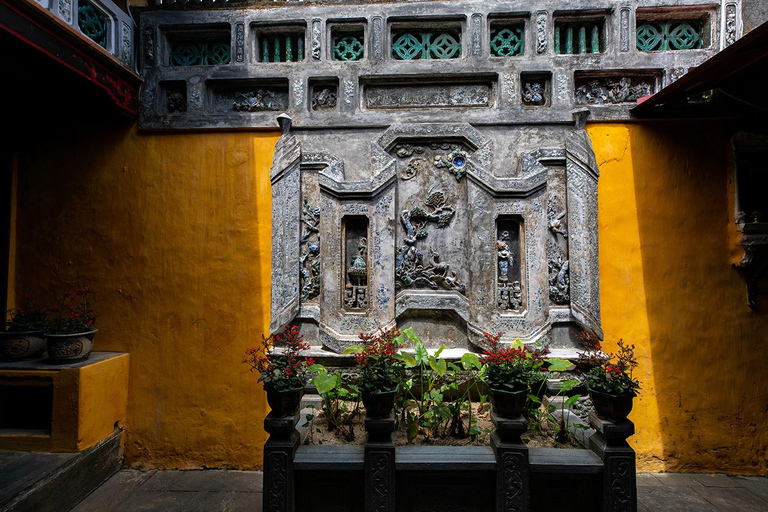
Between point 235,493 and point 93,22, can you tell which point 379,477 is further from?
point 93,22

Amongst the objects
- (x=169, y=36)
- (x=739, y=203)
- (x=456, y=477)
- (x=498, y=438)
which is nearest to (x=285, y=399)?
(x=456, y=477)

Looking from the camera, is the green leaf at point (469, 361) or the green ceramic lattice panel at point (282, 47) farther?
the green ceramic lattice panel at point (282, 47)

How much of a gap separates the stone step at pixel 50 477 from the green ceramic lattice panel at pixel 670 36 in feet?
25.2

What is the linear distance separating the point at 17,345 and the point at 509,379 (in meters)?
4.96

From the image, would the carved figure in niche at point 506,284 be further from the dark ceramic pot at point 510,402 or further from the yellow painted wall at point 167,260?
the yellow painted wall at point 167,260

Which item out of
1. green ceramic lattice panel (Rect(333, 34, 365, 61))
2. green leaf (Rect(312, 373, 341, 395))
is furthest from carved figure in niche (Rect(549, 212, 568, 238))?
green ceramic lattice panel (Rect(333, 34, 365, 61))

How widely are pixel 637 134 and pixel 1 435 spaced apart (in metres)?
7.54

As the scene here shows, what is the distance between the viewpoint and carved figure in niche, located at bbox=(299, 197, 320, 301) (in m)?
4.79

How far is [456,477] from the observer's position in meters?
3.25

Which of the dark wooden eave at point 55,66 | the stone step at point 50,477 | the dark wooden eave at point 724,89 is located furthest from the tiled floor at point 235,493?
the dark wooden eave at point 55,66

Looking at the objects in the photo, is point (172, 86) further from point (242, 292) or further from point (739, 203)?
point (739, 203)

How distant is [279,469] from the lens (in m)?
3.18

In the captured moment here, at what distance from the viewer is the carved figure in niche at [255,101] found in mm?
5035

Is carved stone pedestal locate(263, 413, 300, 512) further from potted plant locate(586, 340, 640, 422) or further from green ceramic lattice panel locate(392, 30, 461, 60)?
green ceramic lattice panel locate(392, 30, 461, 60)
